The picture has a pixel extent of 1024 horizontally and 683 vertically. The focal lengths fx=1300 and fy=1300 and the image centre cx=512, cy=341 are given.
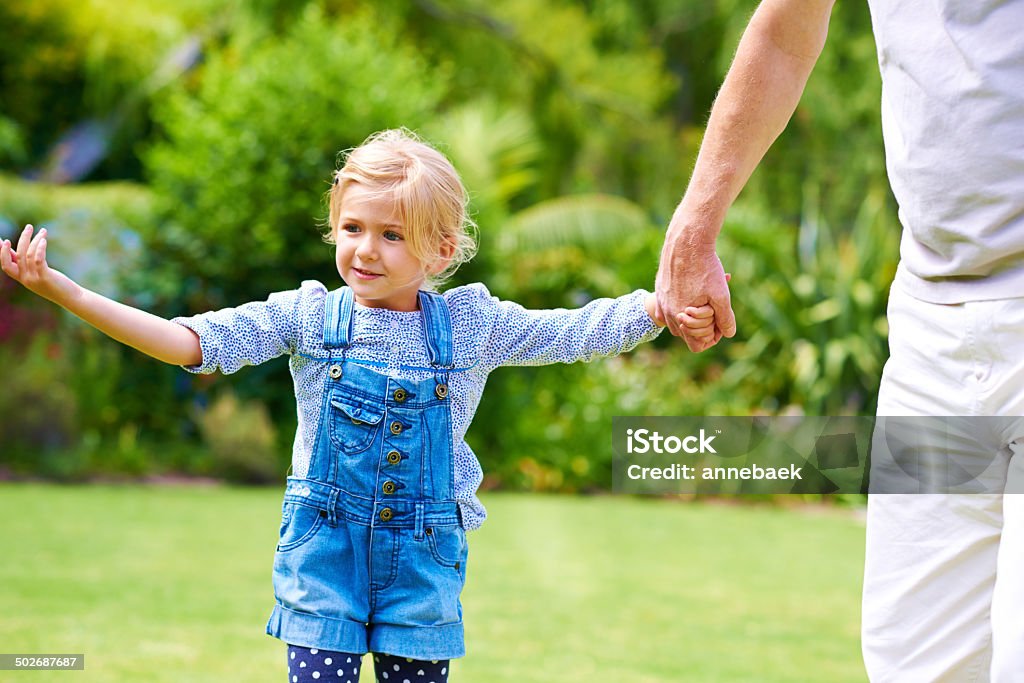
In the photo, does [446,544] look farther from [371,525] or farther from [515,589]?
[515,589]

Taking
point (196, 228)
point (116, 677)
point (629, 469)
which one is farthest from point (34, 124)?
point (629, 469)

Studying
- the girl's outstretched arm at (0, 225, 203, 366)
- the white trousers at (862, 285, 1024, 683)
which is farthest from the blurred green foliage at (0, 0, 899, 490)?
the white trousers at (862, 285, 1024, 683)

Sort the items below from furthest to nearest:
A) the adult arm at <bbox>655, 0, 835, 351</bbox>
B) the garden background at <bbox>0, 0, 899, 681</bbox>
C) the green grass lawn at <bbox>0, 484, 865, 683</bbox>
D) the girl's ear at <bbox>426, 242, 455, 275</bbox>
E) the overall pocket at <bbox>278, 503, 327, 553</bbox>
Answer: the garden background at <bbox>0, 0, 899, 681</bbox>
the green grass lawn at <bbox>0, 484, 865, 683</bbox>
the girl's ear at <bbox>426, 242, 455, 275</bbox>
the overall pocket at <bbox>278, 503, 327, 553</bbox>
the adult arm at <bbox>655, 0, 835, 351</bbox>

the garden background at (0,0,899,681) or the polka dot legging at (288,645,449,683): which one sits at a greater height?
the garden background at (0,0,899,681)

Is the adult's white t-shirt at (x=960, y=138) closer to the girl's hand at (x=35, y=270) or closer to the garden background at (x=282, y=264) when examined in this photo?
the girl's hand at (x=35, y=270)

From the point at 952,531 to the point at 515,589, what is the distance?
4409 millimetres

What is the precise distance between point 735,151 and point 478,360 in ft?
2.12

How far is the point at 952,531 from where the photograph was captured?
2105 mm

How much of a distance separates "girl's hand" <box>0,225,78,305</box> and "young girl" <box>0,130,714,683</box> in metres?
0.13

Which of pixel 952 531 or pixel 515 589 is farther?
pixel 515 589

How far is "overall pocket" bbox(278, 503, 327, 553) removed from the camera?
8.04ft

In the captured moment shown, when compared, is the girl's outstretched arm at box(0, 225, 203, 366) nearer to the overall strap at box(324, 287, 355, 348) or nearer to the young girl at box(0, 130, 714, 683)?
the young girl at box(0, 130, 714, 683)

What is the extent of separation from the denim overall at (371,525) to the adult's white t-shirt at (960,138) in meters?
0.97

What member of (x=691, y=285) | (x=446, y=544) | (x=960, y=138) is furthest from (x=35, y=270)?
(x=960, y=138)
